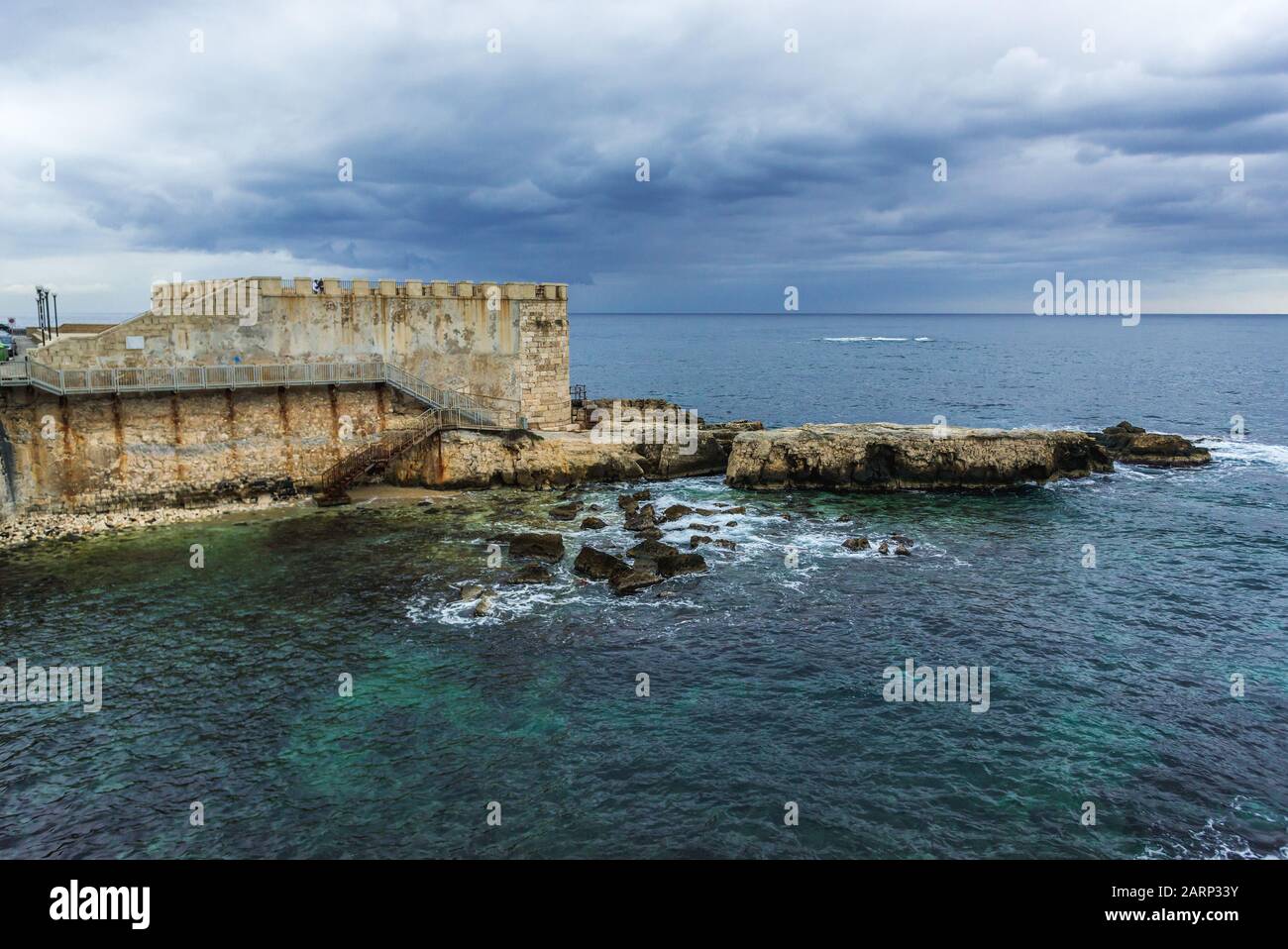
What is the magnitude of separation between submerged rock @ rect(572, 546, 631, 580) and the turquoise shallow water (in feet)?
3.47

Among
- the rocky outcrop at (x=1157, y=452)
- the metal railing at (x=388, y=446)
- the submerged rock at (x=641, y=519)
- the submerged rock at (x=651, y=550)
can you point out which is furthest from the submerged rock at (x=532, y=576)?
the rocky outcrop at (x=1157, y=452)

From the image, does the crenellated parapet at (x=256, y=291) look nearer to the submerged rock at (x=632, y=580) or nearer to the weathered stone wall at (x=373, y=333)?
the weathered stone wall at (x=373, y=333)

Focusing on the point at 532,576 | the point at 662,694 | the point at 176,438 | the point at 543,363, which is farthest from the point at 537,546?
the point at 176,438

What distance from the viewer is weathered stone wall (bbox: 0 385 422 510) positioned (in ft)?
A: 109

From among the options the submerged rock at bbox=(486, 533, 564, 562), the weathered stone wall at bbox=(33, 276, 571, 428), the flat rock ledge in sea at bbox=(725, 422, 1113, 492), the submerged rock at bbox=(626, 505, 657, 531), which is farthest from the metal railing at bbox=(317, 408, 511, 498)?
the flat rock ledge in sea at bbox=(725, 422, 1113, 492)

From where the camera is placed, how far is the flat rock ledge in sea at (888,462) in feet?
137

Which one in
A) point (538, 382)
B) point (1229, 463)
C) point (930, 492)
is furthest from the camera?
point (1229, 463)

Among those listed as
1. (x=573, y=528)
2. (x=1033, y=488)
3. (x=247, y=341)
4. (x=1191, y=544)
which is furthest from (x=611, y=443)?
(x=1191, y=544)

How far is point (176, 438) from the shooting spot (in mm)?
36000

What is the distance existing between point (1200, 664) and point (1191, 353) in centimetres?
18590

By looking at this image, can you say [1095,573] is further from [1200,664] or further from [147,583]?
[147,583]

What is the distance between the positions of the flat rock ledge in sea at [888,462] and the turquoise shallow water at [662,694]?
15.7ft

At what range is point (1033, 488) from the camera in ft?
138

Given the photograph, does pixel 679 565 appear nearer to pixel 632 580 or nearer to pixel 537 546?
pixel 632 580
